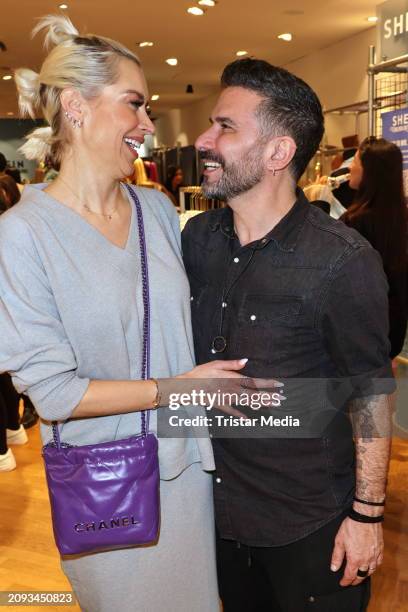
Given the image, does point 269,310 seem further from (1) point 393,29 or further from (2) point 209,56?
(2) point 209,56

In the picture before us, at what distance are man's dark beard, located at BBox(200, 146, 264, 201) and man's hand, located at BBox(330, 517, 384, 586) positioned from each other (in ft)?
2.69

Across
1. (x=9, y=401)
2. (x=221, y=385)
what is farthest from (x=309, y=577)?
(x=9, y=401)

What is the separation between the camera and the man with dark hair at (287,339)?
143 cm

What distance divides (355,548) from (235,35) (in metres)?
9.67

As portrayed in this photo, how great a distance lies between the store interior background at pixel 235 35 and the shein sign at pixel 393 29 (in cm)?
333

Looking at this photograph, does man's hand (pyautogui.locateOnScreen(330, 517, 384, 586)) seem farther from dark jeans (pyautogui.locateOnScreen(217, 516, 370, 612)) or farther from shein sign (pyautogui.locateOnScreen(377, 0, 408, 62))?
shein sign (pyautogui.locateOnScreen(377, 0, 408, 62))

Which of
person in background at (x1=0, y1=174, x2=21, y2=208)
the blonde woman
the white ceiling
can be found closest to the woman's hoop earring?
the blonde woman

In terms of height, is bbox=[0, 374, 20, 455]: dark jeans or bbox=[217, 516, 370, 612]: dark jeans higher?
bbox=[217, 516, 370, 612]: dark jeans

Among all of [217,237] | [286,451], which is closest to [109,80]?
[217,237]

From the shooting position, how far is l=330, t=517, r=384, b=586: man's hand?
1458 mm

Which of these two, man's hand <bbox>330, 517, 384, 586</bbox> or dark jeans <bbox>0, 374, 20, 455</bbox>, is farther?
dark jeans <bbox>0, 374, 20, 455</bbox>

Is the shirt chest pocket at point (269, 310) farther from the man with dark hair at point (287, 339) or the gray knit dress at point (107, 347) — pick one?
the gray knit dress at point (107, 347)

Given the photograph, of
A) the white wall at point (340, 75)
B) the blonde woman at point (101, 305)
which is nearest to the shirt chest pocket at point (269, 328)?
the blonde woman at point (101, 305)

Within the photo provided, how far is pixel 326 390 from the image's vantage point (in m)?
1.52
